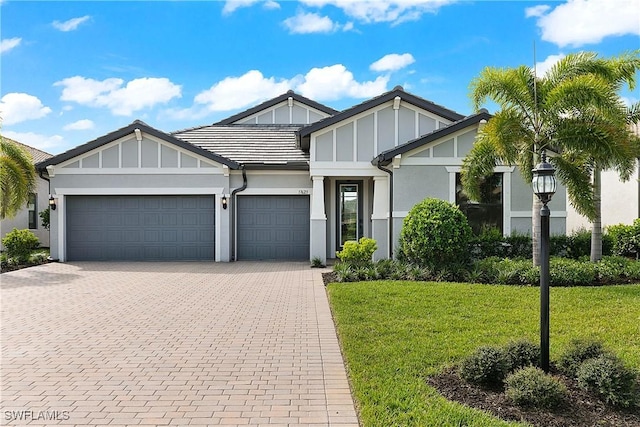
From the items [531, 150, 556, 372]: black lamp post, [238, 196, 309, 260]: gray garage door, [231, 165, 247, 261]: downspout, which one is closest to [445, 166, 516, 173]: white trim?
[238, 196, 309, 260]: gray garage door

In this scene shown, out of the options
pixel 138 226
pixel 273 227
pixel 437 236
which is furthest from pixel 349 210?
pixel 138 226

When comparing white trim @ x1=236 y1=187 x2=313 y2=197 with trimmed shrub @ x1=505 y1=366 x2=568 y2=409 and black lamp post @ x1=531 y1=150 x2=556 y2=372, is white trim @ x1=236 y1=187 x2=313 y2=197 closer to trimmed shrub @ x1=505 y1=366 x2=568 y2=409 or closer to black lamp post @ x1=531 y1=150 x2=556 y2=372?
black lamp post @ x1=531 y1=150 x2=556 y2=372

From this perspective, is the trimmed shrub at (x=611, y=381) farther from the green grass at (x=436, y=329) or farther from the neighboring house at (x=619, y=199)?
the neighboring house at (x=619, y=199)

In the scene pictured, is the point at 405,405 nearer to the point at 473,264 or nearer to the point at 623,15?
the point at 473,264

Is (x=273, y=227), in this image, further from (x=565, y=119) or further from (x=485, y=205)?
(x=565, y=119)

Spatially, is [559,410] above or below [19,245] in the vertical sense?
below

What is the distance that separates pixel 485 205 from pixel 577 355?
374 inches

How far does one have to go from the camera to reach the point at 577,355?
4.62 metres

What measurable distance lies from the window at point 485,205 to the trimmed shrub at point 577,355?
921 centimetres

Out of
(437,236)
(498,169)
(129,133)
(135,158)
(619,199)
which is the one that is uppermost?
(129,133)

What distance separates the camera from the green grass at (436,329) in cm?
407

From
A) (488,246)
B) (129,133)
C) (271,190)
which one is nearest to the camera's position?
(488,246)

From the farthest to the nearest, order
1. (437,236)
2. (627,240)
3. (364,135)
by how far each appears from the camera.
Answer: (627,240) → (364,135) → (437,236)

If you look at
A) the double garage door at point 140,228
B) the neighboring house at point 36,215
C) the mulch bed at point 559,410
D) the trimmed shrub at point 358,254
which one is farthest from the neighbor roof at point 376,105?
the neighboring house at point 36,215
